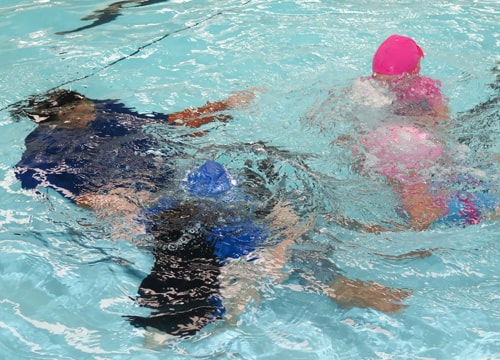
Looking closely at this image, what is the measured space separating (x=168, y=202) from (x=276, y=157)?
0.99 m

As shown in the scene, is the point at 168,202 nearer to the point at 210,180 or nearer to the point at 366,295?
the point at 210,180

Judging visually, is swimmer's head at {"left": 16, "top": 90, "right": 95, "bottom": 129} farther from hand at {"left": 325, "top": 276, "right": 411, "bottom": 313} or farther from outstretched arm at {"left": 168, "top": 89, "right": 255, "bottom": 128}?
hand at {"left": 325, "top": 276, "right": 411, "bottom": 313}

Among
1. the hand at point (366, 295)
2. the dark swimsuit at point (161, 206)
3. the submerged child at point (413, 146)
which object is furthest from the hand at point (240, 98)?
the hand at point (366, 295)

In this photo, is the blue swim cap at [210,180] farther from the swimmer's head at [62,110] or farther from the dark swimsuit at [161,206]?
the swimmer's head at [62,110]

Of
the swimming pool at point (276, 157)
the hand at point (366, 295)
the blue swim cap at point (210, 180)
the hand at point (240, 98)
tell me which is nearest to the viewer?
the swimming pool at point (276, 157)

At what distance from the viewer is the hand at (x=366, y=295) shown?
122 inches

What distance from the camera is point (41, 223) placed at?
12.5 feet

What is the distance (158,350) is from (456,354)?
1369mm

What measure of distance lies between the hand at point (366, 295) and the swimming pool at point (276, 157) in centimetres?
5

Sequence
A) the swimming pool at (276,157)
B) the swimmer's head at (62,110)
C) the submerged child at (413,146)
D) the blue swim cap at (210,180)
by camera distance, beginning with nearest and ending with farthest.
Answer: the swimming pool at (276,157) → the blue swim cap at (210,180) → the submerged child at (413,146) → the swimmer's head at (62,110)

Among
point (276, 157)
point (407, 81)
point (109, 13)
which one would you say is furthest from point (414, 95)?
point (109, 13)

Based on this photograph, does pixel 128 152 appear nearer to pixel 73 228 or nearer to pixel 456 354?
pixel 73 228

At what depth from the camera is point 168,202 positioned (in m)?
3.69

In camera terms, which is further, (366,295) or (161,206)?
(161,206)
